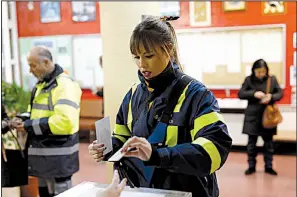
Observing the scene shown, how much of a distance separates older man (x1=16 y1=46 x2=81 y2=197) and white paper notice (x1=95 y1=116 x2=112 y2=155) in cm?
154

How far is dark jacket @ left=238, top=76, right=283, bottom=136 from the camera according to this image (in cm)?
468

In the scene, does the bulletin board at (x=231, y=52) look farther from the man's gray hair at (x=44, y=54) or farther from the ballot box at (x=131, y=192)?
the ballot box at (x=131, y=192)

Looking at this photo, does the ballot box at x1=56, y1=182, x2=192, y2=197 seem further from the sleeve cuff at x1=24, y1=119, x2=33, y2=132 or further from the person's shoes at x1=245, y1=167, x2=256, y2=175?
the person's shoes at x1=245, y1=167, x2=256, y2=175

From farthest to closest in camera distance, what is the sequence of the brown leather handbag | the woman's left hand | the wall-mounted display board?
the wall-mounted display board
the brown leather handbag
the woman's left hand

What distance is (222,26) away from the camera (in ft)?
20.2

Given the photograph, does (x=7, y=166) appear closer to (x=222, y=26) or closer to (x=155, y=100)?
(x=155, y=100)

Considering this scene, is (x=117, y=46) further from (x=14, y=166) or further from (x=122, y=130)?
(x=122, y=130)

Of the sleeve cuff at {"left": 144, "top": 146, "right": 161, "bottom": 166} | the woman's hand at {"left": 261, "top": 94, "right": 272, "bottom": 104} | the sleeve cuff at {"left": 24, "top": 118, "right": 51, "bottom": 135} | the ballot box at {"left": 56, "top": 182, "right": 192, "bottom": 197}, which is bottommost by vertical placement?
the woman's hand at {"left": 261, "top": 94, "right": 272, "bottom": 104}

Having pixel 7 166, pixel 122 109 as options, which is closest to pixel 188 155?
pixel 122 109

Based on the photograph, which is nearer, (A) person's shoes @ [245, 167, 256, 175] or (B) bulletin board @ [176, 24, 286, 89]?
(A) person's shoes @ [245, 167, 256, 175]

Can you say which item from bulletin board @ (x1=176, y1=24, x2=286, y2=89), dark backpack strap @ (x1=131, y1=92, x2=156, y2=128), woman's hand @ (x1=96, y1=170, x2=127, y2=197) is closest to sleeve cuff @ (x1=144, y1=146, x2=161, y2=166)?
woman's hand @ (x1=96, y1=170, x2=127, y2=197)

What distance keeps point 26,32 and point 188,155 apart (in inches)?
272

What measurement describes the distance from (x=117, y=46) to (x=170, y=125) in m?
2.15

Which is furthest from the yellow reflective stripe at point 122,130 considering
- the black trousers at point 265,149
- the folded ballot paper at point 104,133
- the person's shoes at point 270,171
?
the person's shoes at point 270,171
